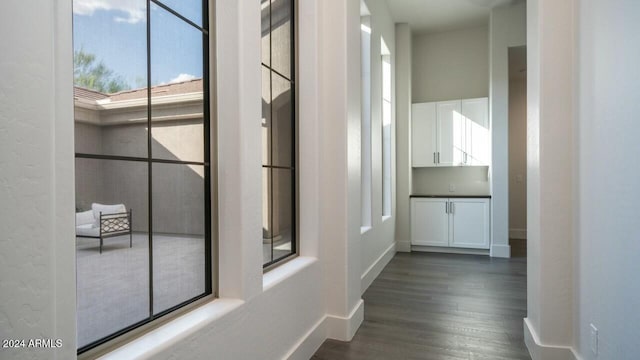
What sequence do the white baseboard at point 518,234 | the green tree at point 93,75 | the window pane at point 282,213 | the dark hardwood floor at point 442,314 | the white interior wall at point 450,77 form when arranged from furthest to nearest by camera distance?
the white baseboard at point 518,234, the white interior wall at point 450,77, the dark hardwood floor at point 442,314, the window pane at point 282,213, the green tree at point 93,75

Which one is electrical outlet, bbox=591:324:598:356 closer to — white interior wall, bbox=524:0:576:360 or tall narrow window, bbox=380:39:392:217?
white interior wall, bbox=524:0:576:360

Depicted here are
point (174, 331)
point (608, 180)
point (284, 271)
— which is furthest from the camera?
point (284, 271)

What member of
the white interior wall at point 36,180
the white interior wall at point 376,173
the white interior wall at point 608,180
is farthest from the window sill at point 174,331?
the white interior wall at point 376,173

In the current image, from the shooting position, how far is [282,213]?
2.26m

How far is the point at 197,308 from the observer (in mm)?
1455

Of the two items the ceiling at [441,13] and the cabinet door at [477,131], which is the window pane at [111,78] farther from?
the cabinet door at [477,131]

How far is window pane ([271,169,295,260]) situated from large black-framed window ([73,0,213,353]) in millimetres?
620

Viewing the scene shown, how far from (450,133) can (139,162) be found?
203 inches

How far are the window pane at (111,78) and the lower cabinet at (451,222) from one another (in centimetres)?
486

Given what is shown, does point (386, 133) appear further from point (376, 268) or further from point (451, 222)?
point (376, 268)

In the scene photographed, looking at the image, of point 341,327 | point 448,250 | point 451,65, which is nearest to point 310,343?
point 341,327

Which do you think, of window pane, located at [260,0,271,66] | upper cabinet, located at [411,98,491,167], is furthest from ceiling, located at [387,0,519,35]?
window pane, located at [260,0,271,66]

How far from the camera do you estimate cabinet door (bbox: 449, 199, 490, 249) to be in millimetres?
5152

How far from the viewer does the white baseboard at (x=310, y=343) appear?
2.04 m
